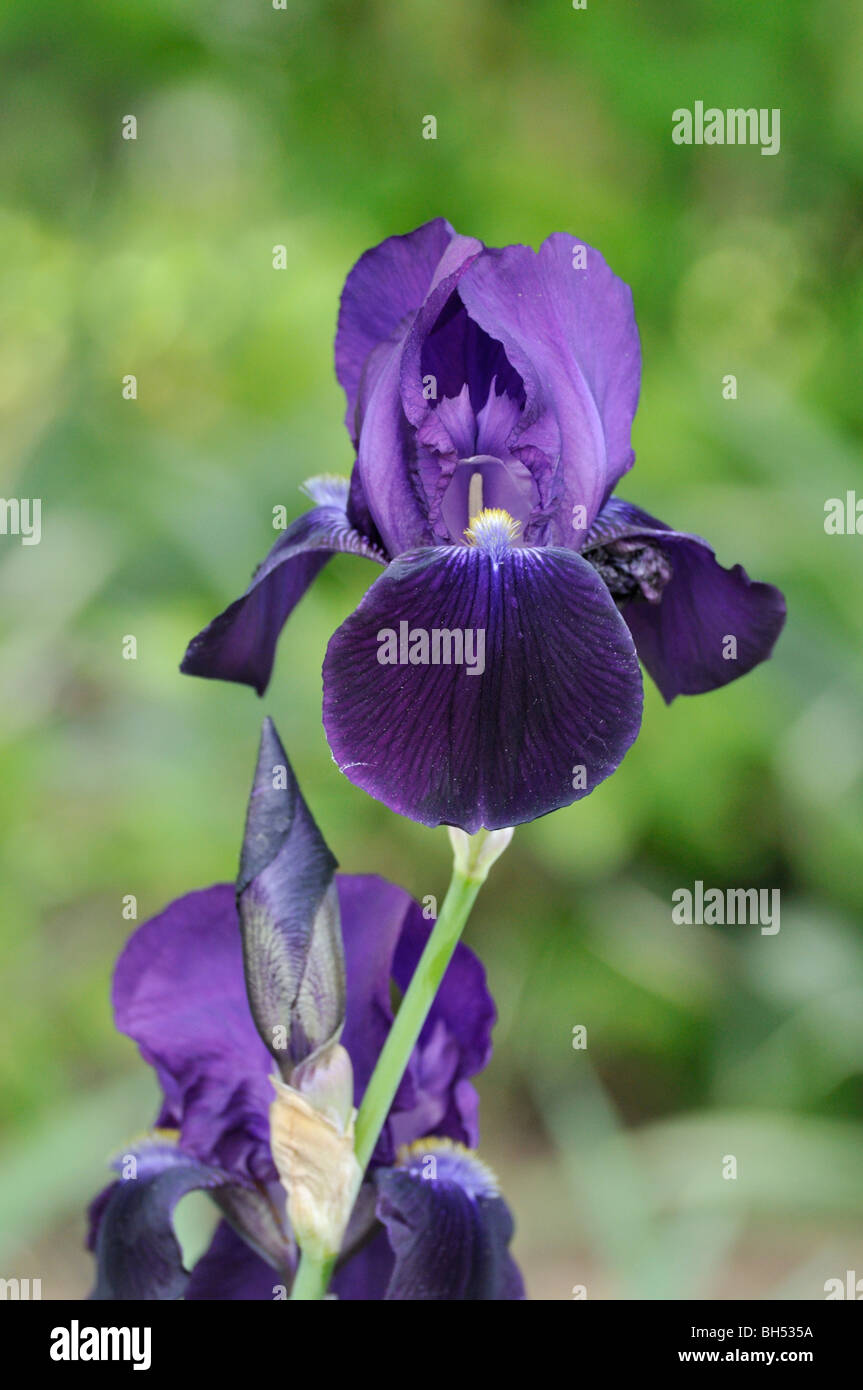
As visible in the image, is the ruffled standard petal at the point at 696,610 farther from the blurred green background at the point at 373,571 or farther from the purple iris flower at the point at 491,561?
the blurred green background at the point at 373,571

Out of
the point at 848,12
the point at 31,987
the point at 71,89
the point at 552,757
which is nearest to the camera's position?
the point at 552,757

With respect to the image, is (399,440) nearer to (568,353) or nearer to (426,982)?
(568,353)

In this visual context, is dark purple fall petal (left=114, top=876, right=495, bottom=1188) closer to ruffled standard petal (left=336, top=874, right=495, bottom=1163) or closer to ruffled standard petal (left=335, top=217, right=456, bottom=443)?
ruffled standard petal (left=336, top=874, right=495, bottom=1163)

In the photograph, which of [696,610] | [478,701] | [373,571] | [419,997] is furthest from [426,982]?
[373,571]

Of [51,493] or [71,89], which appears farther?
[71,89]

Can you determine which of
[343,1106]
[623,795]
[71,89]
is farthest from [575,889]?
[71,89]

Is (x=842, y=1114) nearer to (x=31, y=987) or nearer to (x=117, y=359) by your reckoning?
(x=31, y=987)

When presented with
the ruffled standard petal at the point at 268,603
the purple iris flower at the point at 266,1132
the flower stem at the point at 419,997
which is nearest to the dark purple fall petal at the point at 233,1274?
the purple iris flower at the point at 266,1132

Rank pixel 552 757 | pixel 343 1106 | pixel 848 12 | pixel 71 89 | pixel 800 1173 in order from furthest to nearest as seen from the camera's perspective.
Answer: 1. pixel 71 89
2. pixel 848 12
3. pixel 800 1173
4. pixel 343 1106
5. pixel 552 757
